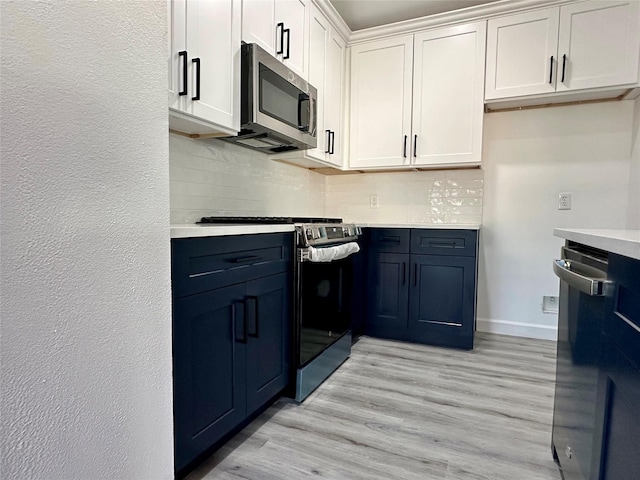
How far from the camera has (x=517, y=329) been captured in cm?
296

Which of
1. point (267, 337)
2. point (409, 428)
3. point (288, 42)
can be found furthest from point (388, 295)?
point (288, 42)

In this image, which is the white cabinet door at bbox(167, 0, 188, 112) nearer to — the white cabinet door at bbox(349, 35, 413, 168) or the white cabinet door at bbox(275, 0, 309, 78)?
the white cabinet door at bbox(275, 0, 309, 78)

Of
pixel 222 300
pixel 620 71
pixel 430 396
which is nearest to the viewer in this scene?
pixel 222 300

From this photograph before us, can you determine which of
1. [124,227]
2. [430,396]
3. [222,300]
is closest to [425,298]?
[430,396]

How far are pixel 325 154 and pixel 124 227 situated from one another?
2185mm

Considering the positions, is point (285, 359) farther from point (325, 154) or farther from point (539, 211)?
point (539, 211)

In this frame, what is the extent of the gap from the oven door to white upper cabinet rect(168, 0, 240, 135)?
29.2 inches

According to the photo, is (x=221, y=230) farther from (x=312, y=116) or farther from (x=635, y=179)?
(x=635, y=179)

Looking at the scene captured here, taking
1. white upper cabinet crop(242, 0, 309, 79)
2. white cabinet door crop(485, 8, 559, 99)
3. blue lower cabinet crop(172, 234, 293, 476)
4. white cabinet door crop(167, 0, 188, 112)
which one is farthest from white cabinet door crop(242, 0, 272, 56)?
white cabinet door crop(485, 8, 559, 99)

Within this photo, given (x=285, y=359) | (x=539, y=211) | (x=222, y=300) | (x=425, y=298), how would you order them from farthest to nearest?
(x=539, y=211)
(x=425, y=298)
(x=285, y=359)
(x=222, y=300)

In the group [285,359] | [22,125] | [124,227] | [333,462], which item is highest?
[22,125]

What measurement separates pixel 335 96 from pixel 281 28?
866 mm

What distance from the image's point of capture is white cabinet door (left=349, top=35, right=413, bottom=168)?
9.33 ft

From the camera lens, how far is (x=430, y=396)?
6.35ft
